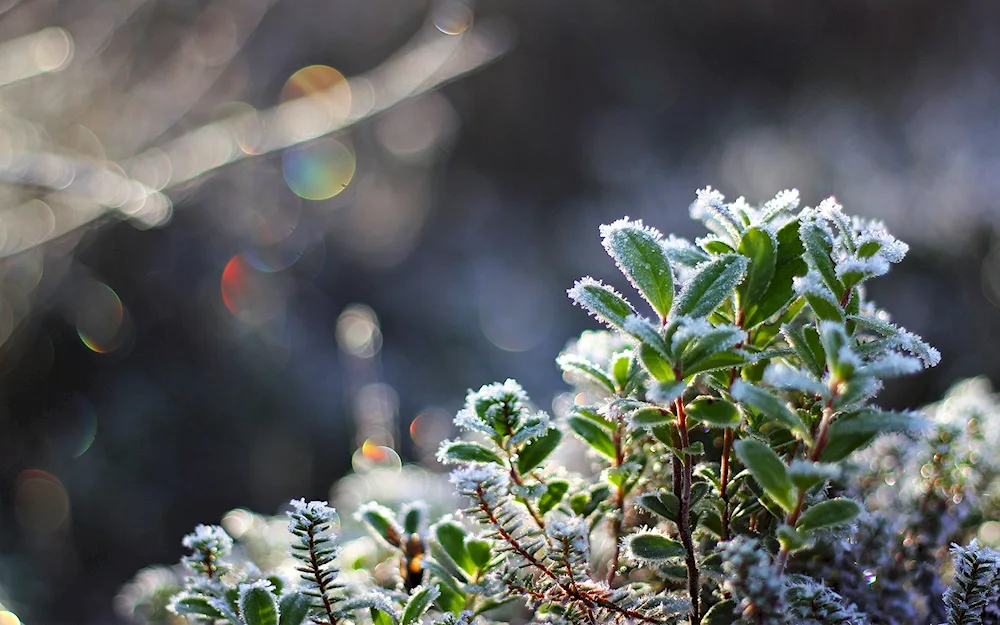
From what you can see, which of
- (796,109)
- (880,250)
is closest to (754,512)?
(880,250)

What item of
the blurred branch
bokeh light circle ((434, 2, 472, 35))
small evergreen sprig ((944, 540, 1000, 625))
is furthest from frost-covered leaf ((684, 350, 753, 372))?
bokeh light circle ((434, 2, 472, 35))

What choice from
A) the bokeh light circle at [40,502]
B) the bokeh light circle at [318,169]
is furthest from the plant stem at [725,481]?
the bokeh light circle at [318,169]

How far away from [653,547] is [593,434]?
0.09m

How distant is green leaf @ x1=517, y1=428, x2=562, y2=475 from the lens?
49 cm

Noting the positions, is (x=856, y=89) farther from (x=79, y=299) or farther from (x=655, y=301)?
(x=655, y=301)

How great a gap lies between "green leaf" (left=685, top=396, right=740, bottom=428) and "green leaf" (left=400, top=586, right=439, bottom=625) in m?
0.20

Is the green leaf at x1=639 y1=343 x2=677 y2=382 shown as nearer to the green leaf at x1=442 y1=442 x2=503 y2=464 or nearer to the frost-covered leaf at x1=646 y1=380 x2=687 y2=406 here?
the frost-covered leaf at x1=646 y1=380 x2=687 y2=406

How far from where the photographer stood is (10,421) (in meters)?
2.11

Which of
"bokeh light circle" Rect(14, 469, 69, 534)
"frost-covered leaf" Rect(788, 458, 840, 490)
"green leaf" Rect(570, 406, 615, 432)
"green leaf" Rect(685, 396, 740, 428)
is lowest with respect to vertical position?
"frost-covered leaf" Rect(788, 458, 840, 490)

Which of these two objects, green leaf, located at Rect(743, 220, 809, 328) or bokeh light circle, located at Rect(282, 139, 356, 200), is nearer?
green leaf, located at Rect(743, 220, 809, 328)

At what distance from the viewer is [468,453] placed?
1.59 feet

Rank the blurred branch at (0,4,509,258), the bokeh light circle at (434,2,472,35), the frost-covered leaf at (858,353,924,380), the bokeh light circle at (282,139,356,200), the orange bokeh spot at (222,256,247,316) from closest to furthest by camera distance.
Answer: the frost-covered leaf at (858,353,924,380), the blurred branch at (0,4,509,258), the orange bokeh spot at (222,256,247,316), the bokeh light circle at (434,2,472,35), the bokeh light circle at (282,139,356,200)

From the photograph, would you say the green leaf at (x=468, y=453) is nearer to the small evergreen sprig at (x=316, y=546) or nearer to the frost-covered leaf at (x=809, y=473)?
the small evergreen sprig at (x=316, y=546)

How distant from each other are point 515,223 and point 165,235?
1.85 meters
